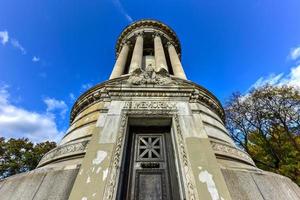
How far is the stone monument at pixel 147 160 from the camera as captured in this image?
4469mm

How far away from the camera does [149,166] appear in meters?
5.40

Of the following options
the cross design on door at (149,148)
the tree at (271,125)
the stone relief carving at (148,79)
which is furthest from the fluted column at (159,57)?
the tree at (271,125)

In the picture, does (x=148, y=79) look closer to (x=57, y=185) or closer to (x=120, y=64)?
(x=57, y=185)

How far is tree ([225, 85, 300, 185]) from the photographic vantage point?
59.8 feet

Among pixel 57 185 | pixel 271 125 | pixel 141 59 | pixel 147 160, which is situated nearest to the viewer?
pixel 57 185

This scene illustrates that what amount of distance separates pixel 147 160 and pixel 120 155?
0.98 metres

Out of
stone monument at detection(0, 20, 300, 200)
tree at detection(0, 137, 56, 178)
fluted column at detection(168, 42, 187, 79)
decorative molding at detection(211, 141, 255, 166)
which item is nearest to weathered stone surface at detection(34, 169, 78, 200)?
stone monument at detection(0, 20, 300, 200)

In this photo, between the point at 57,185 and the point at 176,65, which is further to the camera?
the point at 176,65

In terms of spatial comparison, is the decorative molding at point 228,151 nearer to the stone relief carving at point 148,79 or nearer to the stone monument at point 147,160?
the stone monument at point 147,160

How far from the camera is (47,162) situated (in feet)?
22.9

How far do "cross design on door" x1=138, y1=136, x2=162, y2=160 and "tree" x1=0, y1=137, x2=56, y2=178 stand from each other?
26.8 metres

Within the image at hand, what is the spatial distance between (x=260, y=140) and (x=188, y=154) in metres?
19.9

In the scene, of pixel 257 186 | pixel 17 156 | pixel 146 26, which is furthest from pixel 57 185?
pixel 17 156

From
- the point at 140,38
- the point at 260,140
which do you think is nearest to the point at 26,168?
the point at 140,38
